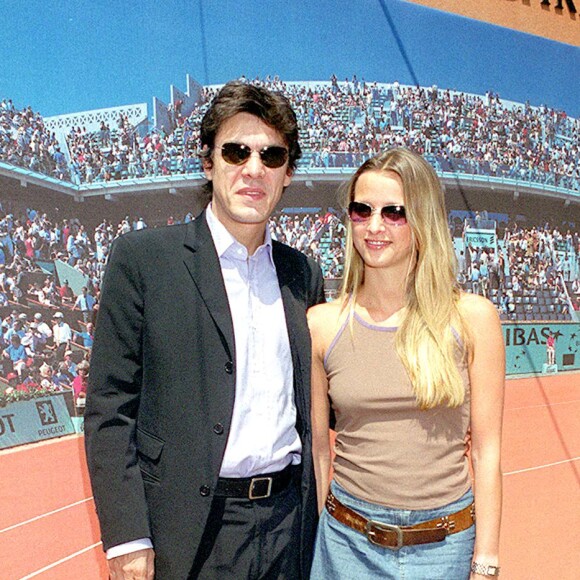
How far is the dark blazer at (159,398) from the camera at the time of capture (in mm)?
1630

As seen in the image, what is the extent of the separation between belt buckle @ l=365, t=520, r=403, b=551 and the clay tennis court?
2871 mm

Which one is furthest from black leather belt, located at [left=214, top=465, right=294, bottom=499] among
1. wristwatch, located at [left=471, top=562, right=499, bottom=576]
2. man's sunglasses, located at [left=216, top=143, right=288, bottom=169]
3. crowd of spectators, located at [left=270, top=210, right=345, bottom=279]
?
crowd of spectators, located at [left=270, top=210, right=345, bottom=279]

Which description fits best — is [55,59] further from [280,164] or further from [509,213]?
[509,213]

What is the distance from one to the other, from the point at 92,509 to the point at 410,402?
3.33 metres

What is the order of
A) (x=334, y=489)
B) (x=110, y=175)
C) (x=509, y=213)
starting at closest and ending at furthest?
(x=334, y=489) < (x=110, y=175) < (x=509, y=213)

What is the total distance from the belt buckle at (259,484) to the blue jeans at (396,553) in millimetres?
216

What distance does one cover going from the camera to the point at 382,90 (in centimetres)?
588

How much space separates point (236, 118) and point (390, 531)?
1272 millimetres

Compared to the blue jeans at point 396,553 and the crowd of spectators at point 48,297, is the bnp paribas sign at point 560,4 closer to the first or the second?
the crowd of spectators at point 48,297

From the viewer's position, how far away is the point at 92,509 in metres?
4.35

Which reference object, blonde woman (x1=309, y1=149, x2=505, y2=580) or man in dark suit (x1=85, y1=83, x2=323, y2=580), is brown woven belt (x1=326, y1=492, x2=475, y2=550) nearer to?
blonde woman (x1=309, y1=149, x2=505, y2=580)

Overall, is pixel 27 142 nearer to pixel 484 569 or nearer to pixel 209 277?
pixel 209 277

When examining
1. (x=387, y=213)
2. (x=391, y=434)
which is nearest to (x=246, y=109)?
(x=387, y=213)

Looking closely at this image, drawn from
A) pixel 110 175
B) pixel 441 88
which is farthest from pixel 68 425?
pixel 441 88
